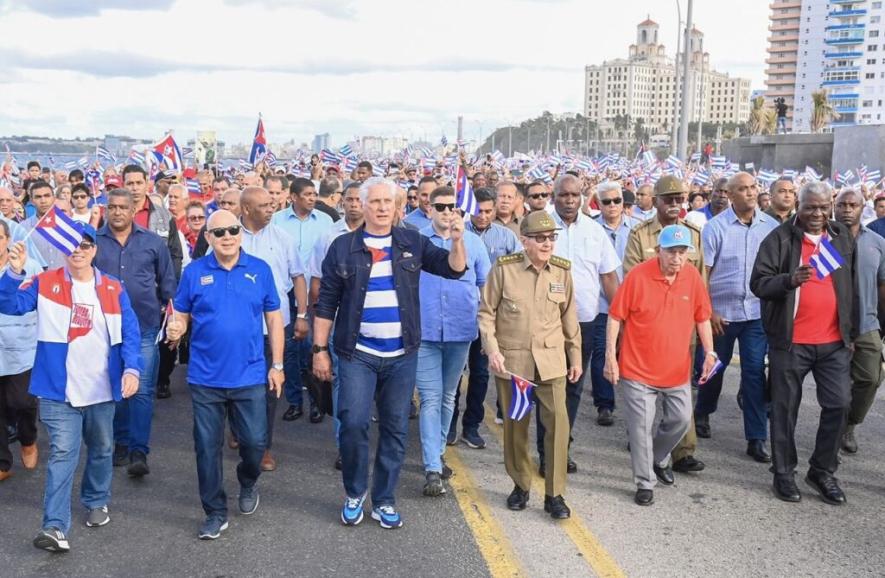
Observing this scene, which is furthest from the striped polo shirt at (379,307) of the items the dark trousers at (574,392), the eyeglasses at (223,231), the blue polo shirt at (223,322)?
the dark trousers at (574,392)

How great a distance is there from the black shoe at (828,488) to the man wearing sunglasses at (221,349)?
12.0ft

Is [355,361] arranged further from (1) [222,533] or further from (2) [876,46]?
(2) [876,46]

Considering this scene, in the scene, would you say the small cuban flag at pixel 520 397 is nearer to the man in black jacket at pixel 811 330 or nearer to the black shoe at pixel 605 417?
the man in black jacket at pixel 811 330

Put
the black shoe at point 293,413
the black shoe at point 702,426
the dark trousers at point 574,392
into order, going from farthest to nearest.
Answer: the black shoe at point 293,413 < the black shoe at point 702,426 < the dark trousers at point 574,392

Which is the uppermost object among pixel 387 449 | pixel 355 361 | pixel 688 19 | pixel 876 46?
pixel 876 46

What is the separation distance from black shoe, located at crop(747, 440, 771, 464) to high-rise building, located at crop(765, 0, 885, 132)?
147m

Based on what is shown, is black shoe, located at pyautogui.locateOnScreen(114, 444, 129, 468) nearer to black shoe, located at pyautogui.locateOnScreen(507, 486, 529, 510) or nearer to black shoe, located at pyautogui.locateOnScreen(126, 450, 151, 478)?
black shoe, located at pyautogui.locateOnScreen(126, 450, 151, 478)

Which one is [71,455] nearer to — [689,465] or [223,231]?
[223,231]

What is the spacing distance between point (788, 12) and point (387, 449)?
194 meters

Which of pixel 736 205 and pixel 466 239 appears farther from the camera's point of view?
pixel 736 205

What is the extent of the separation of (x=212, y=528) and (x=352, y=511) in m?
0.81

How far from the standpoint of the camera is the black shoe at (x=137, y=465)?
616cm

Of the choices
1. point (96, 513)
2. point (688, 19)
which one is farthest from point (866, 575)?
point (688, 19)

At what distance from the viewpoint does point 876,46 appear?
150 m
